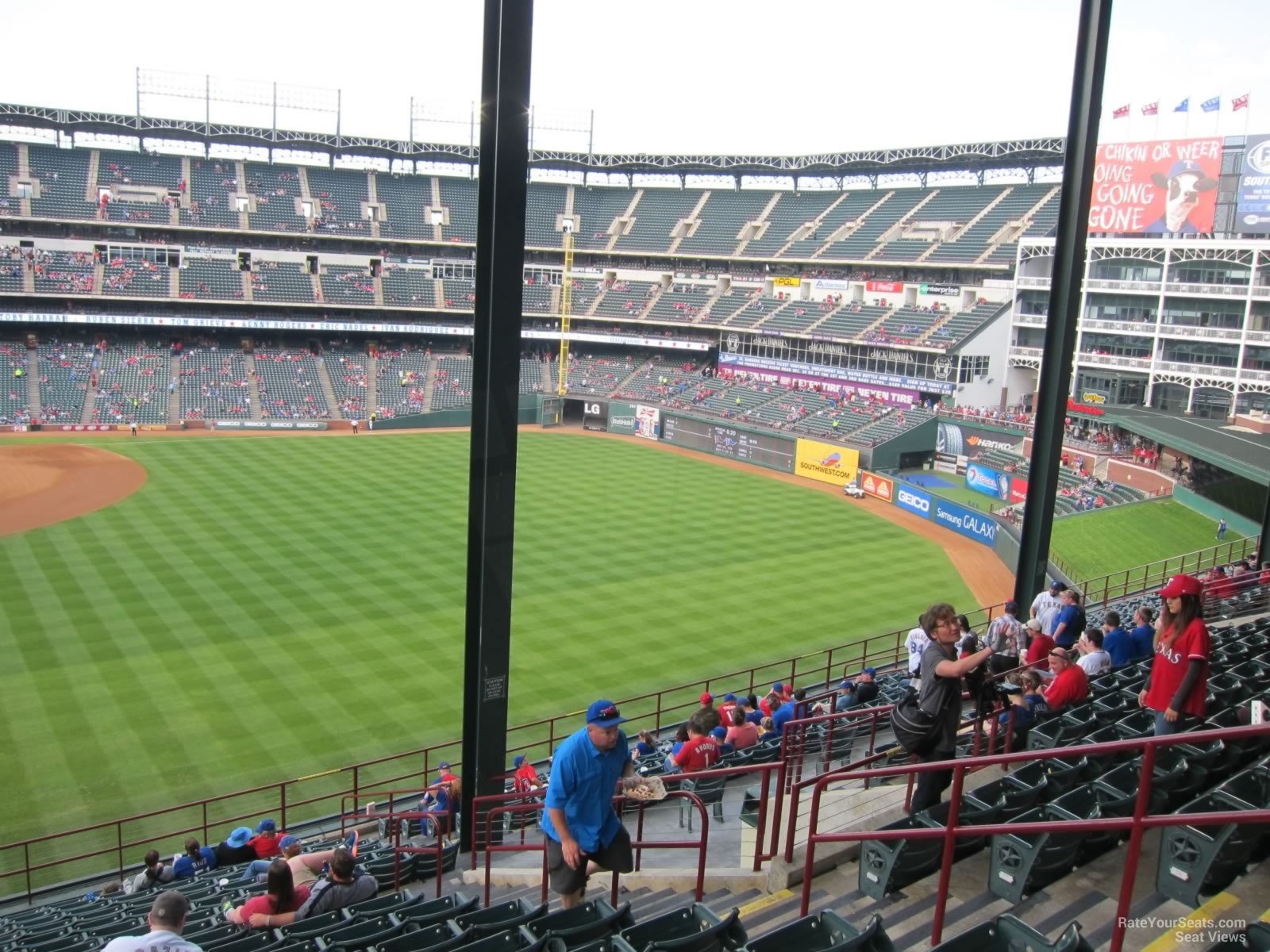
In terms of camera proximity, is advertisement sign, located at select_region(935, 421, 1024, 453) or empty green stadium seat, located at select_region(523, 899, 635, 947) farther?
advertisement sign, located at select_region(935, 421, 1024, 453)

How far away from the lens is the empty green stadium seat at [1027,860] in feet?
15.5

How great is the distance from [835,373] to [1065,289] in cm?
3790

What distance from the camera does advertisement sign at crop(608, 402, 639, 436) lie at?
50.2 metres

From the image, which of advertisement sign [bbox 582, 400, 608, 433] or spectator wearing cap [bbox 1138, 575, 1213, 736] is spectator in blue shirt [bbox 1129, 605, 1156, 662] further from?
advertisement sign [bbox 582, 400, 608, 433]

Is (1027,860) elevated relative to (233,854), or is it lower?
elevated

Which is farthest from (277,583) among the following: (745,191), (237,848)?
(745,191)

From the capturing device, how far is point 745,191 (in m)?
62.5

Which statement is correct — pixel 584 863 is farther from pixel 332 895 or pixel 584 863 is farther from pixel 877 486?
pixel 877 486

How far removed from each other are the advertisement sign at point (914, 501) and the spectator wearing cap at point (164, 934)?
1232 inches

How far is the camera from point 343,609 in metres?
21.5

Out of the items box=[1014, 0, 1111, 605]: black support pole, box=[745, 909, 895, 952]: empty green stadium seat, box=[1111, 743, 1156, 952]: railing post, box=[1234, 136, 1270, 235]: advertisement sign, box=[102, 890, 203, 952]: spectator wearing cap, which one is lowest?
box=[102, 890, 203, 952]: spectator wearing cap

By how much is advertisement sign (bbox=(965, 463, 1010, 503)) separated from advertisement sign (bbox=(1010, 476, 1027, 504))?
0.29 metres

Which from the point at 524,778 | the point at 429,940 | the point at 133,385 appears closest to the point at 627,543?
the point at 524,778

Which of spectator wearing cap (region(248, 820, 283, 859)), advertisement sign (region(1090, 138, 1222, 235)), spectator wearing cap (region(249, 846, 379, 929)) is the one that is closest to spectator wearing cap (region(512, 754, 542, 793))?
spectator wearing cap (region(248, 820, 283, 859))
